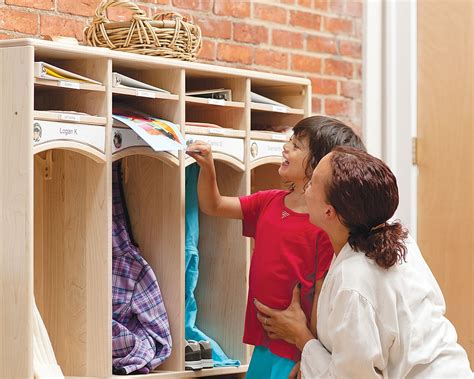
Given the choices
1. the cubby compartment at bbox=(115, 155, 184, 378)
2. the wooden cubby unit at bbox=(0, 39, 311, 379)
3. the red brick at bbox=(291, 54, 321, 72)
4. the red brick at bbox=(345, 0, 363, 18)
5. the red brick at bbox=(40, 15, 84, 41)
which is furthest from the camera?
the red brick at bbox=(345, 0, 363, 18)

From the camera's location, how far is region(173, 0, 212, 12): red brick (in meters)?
3.52

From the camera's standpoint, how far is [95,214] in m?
2.63

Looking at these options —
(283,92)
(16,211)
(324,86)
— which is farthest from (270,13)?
(16,211)

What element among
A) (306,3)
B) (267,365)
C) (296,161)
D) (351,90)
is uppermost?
(306,3)

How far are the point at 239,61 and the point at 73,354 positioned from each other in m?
1.48

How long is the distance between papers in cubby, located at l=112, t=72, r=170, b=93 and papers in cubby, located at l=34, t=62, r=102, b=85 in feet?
0.23

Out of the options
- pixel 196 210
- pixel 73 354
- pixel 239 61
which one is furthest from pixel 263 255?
pixel 239 61

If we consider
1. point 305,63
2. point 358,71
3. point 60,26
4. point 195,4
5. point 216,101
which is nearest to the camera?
point 216,101

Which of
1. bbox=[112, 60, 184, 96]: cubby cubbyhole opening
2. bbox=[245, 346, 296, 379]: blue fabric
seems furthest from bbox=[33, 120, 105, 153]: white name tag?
bbox=[245, 346, 296, 379]: blue fabric

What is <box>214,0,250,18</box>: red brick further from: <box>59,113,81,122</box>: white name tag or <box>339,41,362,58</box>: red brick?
<box>59,113,81,122</box>: white name tag

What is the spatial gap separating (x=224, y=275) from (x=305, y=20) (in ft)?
4.55

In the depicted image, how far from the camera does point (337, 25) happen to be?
13.4ft

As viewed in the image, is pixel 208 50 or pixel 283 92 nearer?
pixel 283 92

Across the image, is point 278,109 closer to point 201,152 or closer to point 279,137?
point 279,137
